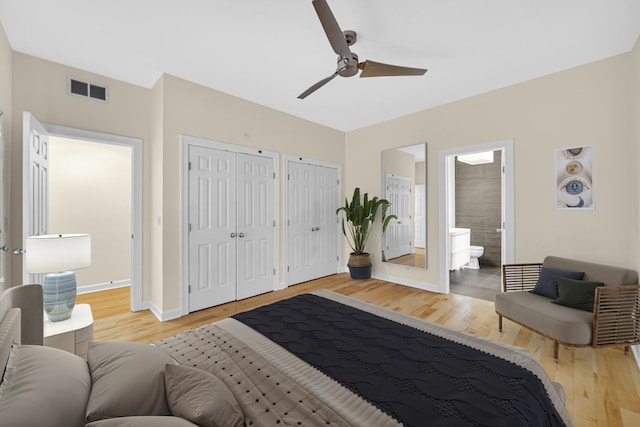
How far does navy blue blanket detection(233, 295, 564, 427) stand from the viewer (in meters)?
0.99

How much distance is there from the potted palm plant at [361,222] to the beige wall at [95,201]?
362 centimetres

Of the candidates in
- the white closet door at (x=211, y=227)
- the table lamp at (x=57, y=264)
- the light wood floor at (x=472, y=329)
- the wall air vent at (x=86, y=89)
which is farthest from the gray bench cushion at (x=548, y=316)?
the wall air vent at (x=86, y=89)

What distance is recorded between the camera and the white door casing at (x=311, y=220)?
4551 millimetres

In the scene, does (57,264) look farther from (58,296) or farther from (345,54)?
(345,54)

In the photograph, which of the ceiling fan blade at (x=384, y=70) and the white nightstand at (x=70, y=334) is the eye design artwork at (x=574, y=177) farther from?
the white nightstand at (x=70, y=334)

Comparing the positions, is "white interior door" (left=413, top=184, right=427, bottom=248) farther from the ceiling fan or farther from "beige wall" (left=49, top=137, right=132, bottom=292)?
"beige wall" (left=49, top=137, right=132, bottom=292)

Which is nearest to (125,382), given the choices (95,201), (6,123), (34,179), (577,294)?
(34,179)

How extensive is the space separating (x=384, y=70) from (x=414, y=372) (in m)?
2.31

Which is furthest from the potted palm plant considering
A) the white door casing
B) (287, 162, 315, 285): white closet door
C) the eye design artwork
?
the eye design artwork

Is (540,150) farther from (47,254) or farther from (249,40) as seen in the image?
(47,254)

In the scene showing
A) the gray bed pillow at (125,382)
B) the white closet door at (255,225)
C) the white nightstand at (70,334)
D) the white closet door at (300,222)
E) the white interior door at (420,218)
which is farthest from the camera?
the white closet door at (300,222)

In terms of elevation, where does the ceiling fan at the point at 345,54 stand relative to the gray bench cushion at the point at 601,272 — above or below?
above

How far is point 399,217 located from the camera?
465 cm

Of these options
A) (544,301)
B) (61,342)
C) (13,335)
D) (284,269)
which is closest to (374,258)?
(284,269)
